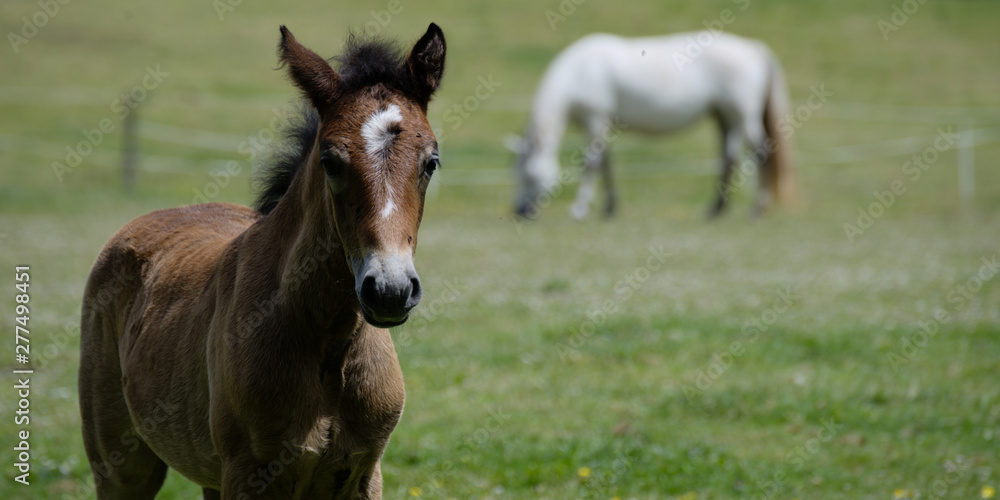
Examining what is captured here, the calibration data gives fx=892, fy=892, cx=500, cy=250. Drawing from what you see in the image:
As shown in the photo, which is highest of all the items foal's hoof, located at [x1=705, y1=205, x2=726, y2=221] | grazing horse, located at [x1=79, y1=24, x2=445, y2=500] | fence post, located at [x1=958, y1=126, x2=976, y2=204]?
grazing horse, located at [x1=79, y1=24, x2=445, y2=500]

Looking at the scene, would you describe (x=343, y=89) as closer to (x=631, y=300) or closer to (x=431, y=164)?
(x=431, y=164)

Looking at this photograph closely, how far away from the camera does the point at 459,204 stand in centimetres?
1973

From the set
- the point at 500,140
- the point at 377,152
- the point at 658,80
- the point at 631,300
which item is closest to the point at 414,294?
the point at 377,152

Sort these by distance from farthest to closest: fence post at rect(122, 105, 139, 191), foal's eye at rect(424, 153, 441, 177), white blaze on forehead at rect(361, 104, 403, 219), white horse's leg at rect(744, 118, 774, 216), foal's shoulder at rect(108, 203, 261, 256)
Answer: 1. fence post at rect(122, 105, 139, 191)
2. white horse's leg at rect(744, 118, 774, 216)
3. foal's shoulder at rect(108, 203, 261, 256)
4. foal's eye at rect(424, 153, 441, 177)
5. white blaze on forehead at rect(361, 104, 403, 219)

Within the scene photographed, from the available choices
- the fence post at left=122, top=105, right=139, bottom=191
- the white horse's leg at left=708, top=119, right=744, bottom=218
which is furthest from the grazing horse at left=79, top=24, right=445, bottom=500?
the fence post at left=122, top=105, right=139, bottom=191

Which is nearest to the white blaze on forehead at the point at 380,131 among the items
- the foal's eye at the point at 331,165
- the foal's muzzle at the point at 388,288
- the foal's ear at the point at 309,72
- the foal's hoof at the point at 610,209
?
the foal's eye at the point at 331,165

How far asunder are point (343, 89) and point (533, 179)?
46.4 feet

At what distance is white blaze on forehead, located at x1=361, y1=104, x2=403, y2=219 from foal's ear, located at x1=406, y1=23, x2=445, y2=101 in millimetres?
257

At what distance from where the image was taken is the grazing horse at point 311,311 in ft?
9.37

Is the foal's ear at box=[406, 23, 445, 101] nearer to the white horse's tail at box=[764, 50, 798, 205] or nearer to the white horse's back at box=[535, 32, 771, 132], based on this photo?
the white horse's back at box=[535, 32, 771, 132]

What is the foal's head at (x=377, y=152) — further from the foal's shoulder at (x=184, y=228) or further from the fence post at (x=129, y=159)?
the fence post at (x=129, y=159)

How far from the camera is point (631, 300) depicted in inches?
388

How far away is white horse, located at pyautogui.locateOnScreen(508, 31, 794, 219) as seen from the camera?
17.9 metres

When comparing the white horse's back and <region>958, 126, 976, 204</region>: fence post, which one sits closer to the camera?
the white horse's back
